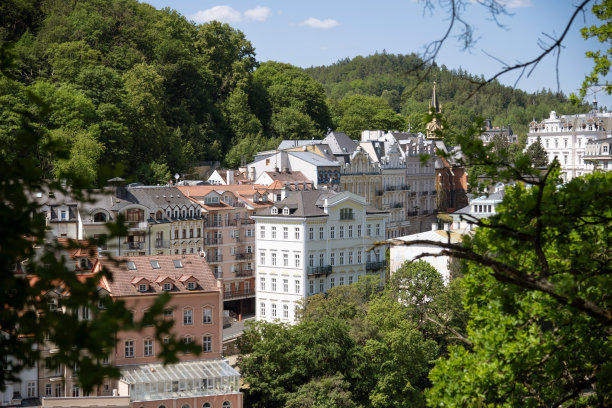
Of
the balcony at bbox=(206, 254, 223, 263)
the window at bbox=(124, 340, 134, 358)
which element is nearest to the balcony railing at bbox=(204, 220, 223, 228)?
the balcony at bbox=(206, 254, 223, 263)

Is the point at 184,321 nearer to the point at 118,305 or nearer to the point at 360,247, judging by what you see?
the point at 360,247

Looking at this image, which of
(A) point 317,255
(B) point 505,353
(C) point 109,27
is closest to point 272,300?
(A) point 317,255

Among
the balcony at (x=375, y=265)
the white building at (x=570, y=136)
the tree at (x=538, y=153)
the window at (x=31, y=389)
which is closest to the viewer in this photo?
the window at (x=31, y=389)

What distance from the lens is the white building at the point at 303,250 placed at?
63812 mm

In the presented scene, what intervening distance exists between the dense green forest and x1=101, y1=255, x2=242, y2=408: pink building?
38.2 ft

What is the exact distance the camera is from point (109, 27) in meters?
91.4

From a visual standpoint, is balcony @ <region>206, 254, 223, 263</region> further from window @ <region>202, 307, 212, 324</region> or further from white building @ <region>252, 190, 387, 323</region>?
window @ <region>202, 307, 212, 324</region>

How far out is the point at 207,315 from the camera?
52906 mm

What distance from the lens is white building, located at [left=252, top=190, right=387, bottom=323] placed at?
209 feet

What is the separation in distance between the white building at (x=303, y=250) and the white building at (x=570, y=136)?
6122cm

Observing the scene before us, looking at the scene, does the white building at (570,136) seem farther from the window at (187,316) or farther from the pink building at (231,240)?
the window at (187,316)

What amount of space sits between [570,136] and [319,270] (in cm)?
7081

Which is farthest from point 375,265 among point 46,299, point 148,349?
point 46,299

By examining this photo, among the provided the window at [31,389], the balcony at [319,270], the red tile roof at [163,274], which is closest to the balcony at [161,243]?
the red tile roof at [163,274]
